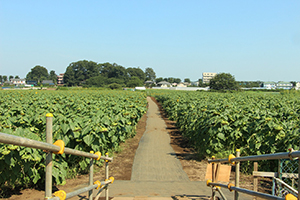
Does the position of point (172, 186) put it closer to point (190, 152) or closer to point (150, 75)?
point (190, 152)

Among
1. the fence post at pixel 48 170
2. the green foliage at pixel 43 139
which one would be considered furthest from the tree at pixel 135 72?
the fence post at pixel 48 170

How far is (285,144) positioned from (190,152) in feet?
12.8

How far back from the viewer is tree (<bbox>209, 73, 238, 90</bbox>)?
227 ft

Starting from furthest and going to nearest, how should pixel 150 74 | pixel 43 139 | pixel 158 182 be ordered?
pixel 150 74 < pixel 158 182 < pixel 43 139

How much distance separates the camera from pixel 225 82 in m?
70.2

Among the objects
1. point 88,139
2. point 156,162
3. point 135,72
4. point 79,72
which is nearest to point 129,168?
point 156,162

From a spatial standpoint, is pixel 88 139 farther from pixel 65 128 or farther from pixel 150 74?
pixel 150 74

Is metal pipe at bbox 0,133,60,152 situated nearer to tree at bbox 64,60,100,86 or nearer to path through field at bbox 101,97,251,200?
path through field at bbox 101,97,251,200

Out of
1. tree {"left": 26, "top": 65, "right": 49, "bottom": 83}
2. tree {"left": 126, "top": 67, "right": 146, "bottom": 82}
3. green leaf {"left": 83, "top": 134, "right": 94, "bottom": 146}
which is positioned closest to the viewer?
green leaf {"left": 83, "top": 134, "right": 94, "bottom": 146}

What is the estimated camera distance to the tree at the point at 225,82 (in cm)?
6925

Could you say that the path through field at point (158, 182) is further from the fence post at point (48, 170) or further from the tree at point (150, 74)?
the tree at point (150, 74)

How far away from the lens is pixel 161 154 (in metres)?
9.02

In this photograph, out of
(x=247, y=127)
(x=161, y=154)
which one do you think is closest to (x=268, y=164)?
(x=247, y=127)

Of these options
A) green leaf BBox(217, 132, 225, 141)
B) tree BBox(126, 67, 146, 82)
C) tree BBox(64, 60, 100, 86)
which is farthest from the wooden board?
tree BBox(126, 67, 146, 82)
